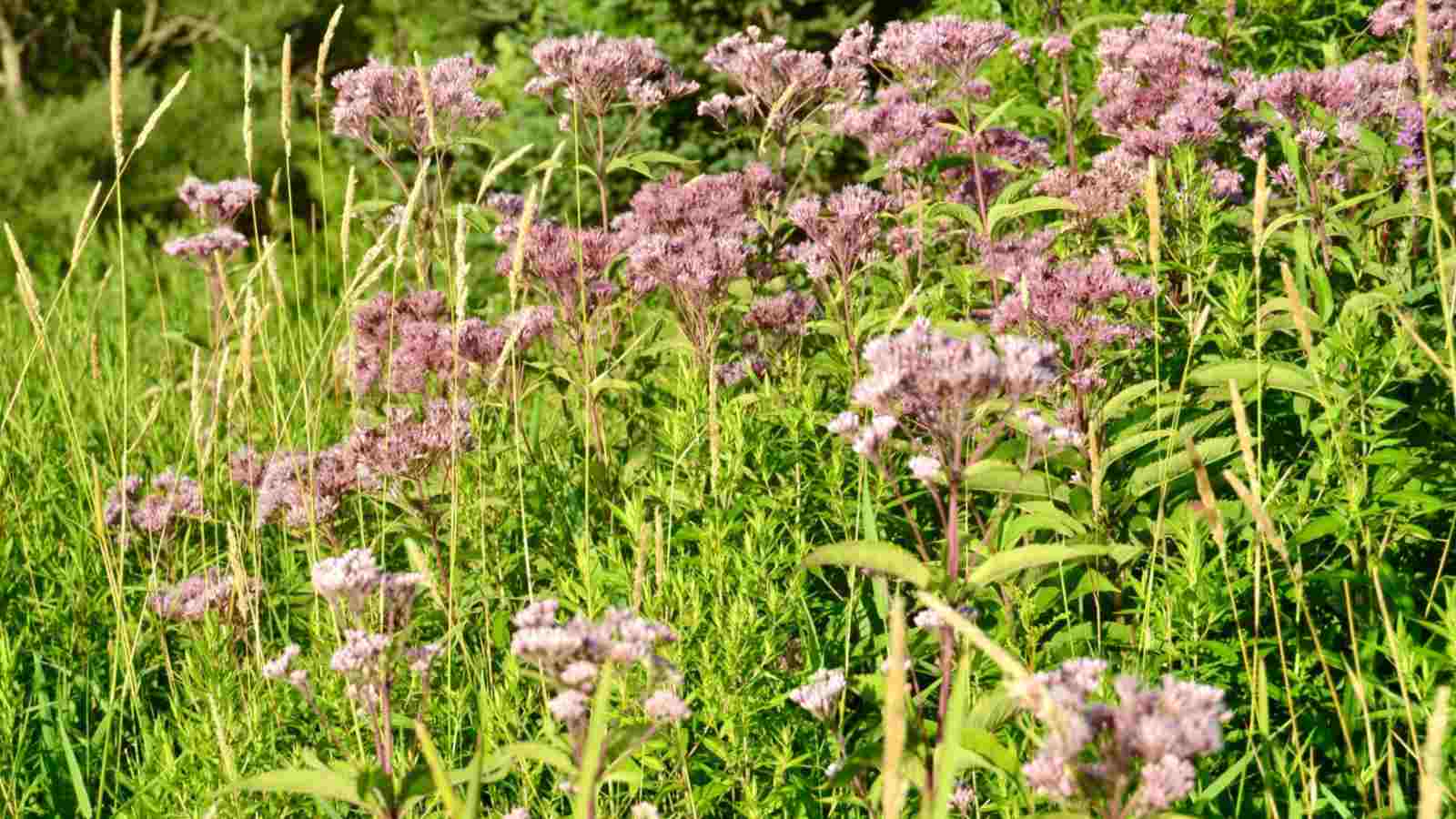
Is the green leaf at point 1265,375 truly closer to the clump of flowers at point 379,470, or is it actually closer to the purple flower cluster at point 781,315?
the purple flower cluster at point 781,315

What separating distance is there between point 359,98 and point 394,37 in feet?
42.2

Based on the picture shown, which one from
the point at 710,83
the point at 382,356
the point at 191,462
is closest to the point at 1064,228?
the point at 382,356

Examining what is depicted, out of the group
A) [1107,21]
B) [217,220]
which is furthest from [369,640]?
[1107,21]

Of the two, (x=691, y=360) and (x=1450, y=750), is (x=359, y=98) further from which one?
(x=1450, y=750)

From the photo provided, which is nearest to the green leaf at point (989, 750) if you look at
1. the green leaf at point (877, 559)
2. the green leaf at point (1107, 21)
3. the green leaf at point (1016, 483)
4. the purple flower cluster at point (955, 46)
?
the green leaf at point (877, 559)

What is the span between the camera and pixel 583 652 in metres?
1.82

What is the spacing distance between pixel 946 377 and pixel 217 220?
2.95m

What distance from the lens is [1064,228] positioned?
390 centimetres

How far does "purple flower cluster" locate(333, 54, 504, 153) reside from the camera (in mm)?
3818

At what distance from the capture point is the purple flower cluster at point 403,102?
12.5ft

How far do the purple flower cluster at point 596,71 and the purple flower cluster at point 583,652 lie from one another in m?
2.35

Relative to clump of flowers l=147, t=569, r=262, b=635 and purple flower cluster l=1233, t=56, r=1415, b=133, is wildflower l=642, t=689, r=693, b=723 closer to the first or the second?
clump of flowers l=147, t=569, r=262, b=635

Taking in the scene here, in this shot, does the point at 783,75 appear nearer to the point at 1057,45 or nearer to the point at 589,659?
the point at 1057,45

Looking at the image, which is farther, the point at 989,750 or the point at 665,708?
the point at 989,750
